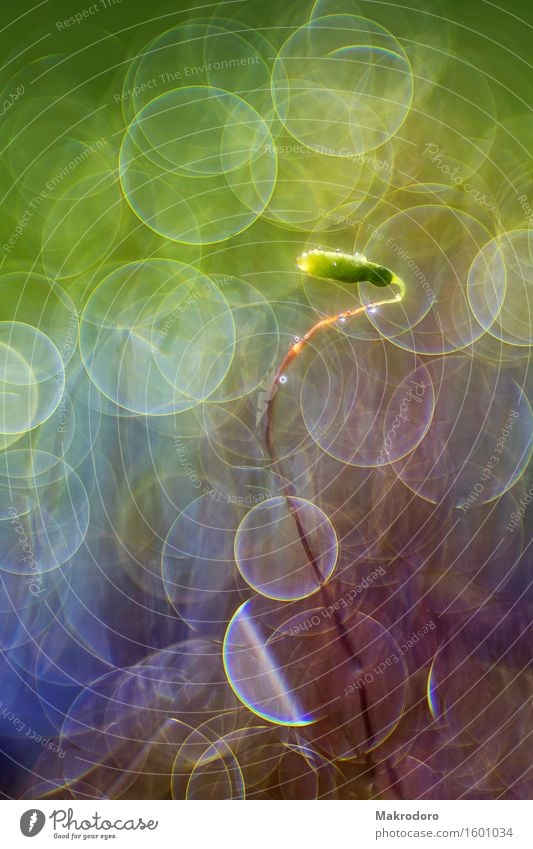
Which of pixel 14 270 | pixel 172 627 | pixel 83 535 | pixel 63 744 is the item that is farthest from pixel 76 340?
pixel 63 744

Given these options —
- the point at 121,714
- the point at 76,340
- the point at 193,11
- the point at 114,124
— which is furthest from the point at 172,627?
the point at 193,11

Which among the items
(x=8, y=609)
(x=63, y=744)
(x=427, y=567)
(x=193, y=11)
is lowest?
(x=63, y=744)

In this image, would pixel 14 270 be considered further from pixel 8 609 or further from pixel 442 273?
pixel 442 273

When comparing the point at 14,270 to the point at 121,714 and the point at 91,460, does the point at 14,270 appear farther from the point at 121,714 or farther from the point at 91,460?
the point at 121,714

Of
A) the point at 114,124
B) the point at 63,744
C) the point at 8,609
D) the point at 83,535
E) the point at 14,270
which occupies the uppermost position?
the point at 114,124

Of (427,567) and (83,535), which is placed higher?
(427,567)

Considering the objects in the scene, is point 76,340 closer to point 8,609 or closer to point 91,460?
point 91,460

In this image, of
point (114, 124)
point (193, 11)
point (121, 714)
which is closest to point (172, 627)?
point (121, 714)

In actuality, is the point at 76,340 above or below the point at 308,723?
above
